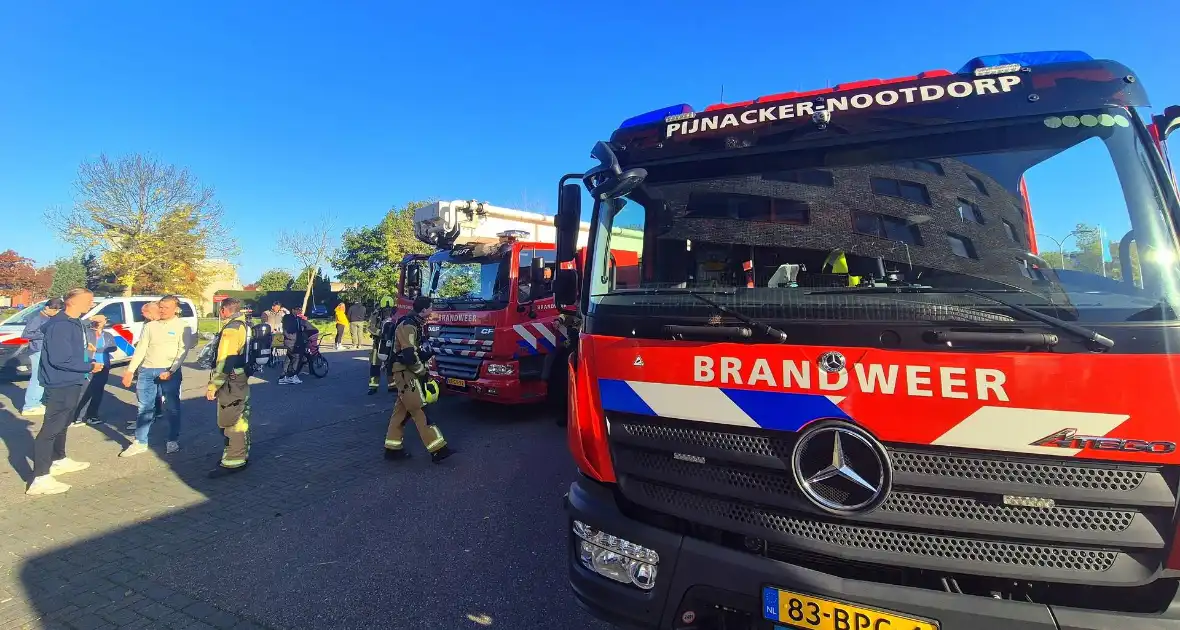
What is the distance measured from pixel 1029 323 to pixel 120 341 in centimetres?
1524

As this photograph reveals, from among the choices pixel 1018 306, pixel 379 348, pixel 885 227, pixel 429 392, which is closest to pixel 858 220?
pixel 885 227

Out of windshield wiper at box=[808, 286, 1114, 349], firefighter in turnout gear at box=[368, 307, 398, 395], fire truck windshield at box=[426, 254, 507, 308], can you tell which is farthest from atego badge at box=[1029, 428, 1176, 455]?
firefighter in turnout gear at box=[368, 307, 398, 395]

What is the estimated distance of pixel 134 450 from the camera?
633 centimetres

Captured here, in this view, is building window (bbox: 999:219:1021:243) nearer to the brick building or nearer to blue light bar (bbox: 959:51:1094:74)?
the brick building

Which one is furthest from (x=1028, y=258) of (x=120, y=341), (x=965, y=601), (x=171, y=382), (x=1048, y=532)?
(x=120, y=341)

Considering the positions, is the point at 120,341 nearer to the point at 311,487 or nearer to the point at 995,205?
the point at 311,487

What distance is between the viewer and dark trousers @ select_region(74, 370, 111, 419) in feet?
24.9

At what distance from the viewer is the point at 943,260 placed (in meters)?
2.24

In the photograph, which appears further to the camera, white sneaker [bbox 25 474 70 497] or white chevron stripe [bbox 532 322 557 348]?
white chevron stripe [bbox 532 322 557 348]

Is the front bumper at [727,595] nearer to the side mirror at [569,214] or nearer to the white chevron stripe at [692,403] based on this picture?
the white chevron stripe at [692,403]

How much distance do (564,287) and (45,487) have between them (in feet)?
18.2

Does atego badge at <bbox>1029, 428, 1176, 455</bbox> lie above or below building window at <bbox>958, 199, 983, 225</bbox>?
below

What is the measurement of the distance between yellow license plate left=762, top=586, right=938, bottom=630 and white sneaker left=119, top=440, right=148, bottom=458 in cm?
737

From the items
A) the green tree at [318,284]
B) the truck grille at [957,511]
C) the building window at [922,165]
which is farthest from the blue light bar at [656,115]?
the green tree at [318,284]
